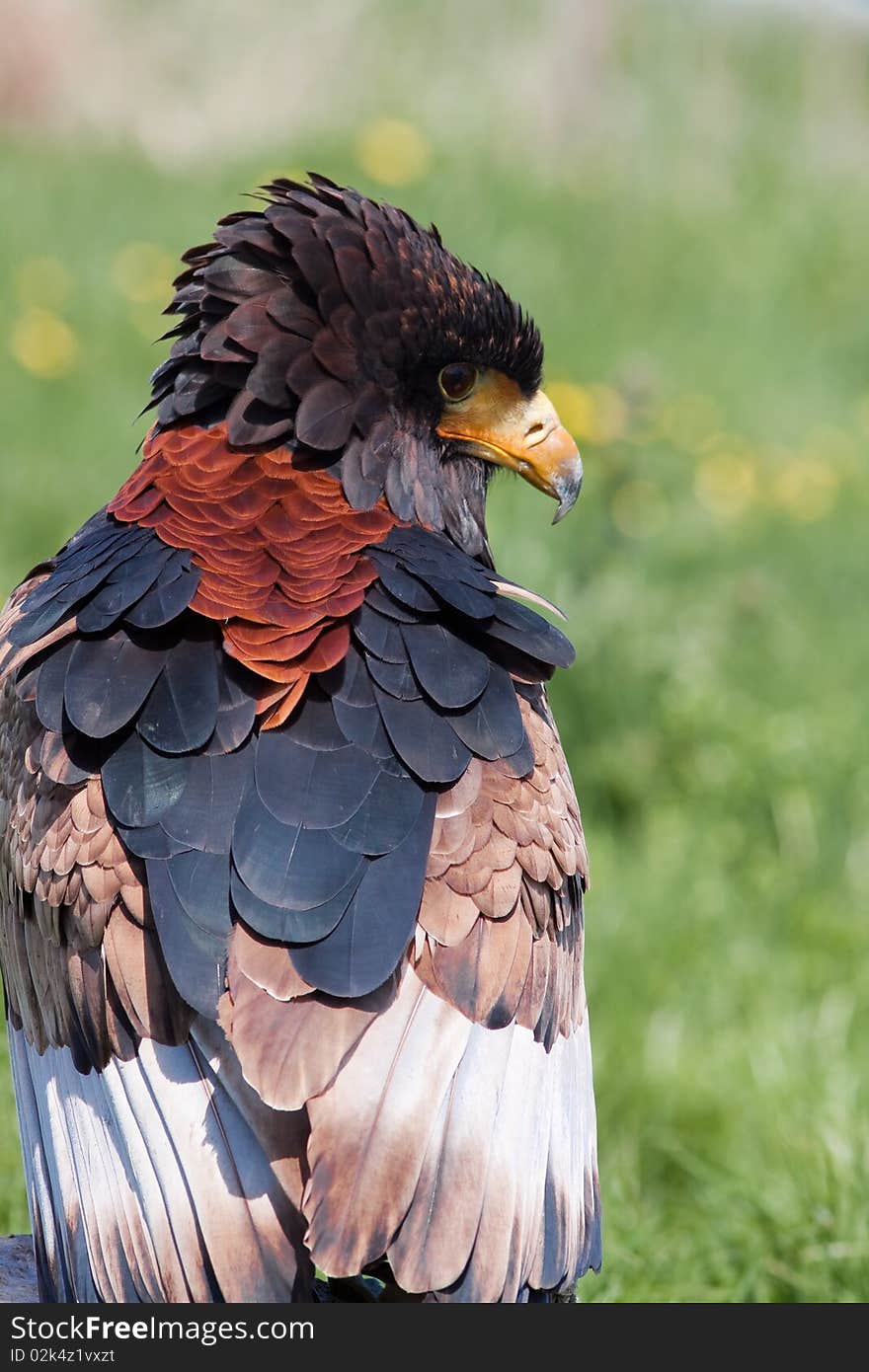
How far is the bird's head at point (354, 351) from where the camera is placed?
3068 mm

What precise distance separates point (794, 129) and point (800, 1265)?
32.7 feet

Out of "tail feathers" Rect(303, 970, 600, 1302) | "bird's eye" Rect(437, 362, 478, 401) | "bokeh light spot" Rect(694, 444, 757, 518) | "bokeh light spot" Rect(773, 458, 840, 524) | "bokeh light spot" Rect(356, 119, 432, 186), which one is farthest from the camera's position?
"bokeh light spot" Rect(356, 119, 432, 186)

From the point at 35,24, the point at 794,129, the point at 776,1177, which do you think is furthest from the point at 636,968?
the point at 35,24

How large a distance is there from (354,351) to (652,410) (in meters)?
2.69

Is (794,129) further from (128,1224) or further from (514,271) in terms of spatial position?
(128,1224)

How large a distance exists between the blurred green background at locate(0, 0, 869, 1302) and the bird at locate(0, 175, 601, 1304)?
52.2 inches

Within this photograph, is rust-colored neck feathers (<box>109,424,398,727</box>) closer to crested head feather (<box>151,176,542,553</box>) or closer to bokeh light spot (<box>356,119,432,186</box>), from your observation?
crested head feather (<box>151,176,542,553</box>)

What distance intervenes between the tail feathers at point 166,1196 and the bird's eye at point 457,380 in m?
1.45

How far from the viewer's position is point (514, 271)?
9109 millimetres

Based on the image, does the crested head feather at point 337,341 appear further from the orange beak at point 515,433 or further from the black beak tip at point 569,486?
the black beak tip at point 569,486

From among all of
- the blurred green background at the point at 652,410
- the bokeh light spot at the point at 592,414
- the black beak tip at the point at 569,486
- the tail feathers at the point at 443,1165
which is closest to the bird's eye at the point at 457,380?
the black beak tip at the point at 569,486

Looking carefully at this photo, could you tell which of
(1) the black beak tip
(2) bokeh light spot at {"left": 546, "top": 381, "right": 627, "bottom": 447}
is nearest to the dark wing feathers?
(1) the black beak tip

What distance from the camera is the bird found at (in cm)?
235

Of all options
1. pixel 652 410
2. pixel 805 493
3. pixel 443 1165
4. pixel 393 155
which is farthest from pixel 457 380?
pixel 393 155
